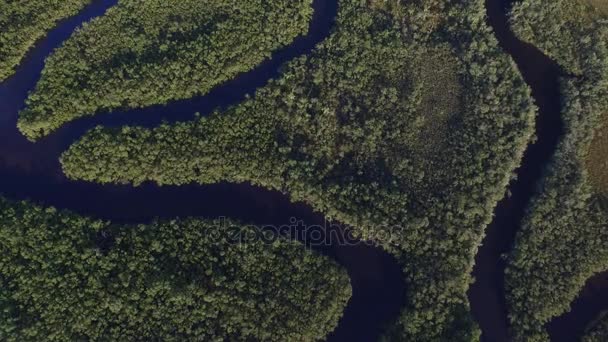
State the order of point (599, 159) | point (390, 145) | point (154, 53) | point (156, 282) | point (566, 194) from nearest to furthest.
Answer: point (156, 282) < point (566, 194) < point (390, 145) < point (599, 159) < point (154, 53)

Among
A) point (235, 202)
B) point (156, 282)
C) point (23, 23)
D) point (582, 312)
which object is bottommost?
point (156, 282)

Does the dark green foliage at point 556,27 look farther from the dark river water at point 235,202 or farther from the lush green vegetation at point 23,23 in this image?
the lush green vegetation at point 23,23

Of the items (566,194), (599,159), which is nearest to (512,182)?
(566,194)

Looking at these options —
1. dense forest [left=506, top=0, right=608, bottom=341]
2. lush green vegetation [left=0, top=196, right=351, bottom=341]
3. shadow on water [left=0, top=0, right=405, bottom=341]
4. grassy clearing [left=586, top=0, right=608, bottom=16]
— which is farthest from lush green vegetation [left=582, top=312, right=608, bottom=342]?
grassy clearing [left=586, top=0, right=608, bottom=16]

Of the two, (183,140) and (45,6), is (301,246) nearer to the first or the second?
(183,140)

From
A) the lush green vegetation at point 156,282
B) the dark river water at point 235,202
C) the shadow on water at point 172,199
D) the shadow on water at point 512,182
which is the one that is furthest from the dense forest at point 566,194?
the lush green vegetation at point 156,282

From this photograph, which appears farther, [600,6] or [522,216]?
[600,6]

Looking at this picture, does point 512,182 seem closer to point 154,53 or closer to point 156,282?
point 156,282
